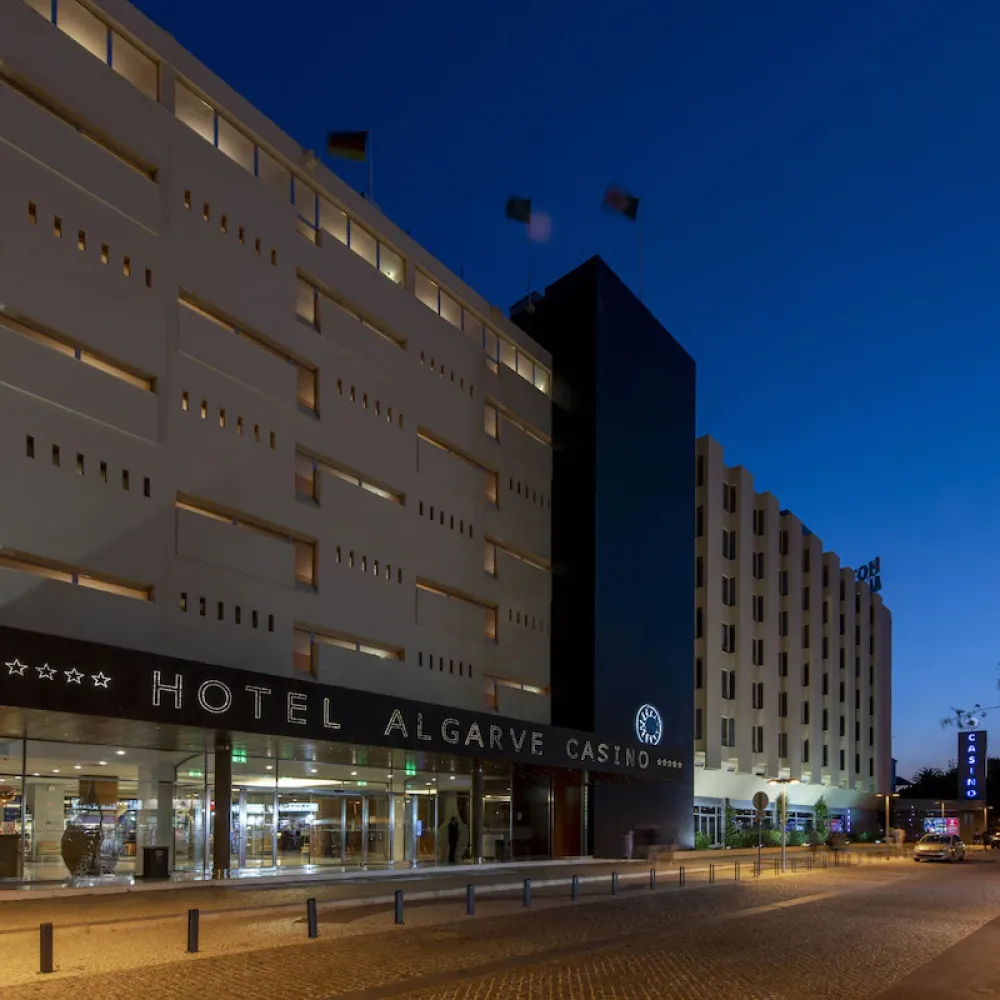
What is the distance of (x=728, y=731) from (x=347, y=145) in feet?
142

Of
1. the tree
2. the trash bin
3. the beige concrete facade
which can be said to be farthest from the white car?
the trash bin

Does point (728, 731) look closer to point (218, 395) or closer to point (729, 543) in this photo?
point (729, 543)

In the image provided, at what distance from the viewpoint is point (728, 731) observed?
67.2m

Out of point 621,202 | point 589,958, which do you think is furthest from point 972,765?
point 589,958

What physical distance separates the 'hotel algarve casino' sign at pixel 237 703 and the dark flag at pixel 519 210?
2042 centimetres

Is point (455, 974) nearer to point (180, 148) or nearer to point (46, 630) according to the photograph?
point (46, 630)

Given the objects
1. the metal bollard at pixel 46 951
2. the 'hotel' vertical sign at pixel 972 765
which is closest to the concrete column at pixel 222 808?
the metal bollard at pixel 46 951

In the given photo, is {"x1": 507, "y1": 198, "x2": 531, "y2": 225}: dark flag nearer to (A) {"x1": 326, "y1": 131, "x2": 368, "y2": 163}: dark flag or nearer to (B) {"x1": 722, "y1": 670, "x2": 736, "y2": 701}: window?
(A) {"x1": 326, "y1": 131, "x2": 368, "y2": 163}: dark flag

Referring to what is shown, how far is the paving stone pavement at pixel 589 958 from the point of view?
45.9 feet

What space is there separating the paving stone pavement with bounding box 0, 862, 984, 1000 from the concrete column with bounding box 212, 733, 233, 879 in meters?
9.44

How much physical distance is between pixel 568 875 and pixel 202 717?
15.3 m

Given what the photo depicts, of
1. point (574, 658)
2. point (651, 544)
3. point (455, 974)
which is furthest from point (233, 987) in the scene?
point (651, 544)

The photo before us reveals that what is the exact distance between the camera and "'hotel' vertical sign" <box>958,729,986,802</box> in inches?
4561

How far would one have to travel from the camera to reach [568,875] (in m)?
35.8
